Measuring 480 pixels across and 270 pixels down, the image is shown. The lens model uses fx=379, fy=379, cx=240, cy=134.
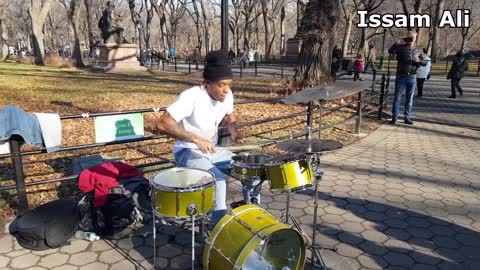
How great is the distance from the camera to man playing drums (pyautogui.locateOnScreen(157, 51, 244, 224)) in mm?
3246

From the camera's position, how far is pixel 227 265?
256 cm

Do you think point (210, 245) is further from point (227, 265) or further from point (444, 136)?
point (444, 136)

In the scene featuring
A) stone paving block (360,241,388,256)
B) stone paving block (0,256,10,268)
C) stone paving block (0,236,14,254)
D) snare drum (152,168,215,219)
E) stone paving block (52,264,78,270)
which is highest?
snare drum (152,168,215,219)

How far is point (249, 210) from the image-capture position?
9.01 ft

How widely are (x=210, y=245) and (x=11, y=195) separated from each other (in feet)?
10.4

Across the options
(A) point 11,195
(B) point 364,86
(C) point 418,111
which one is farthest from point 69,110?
(C) point 418,111

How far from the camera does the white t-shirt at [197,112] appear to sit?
337 centimetres

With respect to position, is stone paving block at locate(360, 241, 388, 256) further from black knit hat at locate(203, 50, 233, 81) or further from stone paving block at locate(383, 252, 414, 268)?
black knit hat at locate(203, 50, 233, 81)

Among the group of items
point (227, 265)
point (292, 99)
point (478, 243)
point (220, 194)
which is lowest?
point (478, 243)

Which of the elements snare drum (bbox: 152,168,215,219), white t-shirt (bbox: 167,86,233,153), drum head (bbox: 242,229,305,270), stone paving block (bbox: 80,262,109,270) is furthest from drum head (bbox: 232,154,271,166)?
stone paving block (bbox: 80,262,109,270)

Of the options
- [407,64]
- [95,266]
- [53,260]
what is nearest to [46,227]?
[53,260]

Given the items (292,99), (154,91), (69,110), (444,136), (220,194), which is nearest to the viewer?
(220,194)

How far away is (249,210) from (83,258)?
175 cm

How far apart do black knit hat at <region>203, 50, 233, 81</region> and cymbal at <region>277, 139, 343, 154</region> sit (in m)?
0.78
